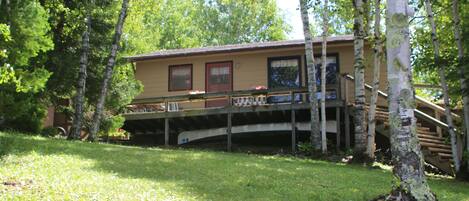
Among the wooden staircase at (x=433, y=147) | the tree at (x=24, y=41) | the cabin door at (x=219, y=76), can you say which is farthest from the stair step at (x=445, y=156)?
the tree at (x=24, y=41)

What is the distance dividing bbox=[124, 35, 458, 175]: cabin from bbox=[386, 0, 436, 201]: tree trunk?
8532 mm

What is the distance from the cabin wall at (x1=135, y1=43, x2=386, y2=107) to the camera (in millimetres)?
18922

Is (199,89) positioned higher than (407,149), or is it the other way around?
(199,89)

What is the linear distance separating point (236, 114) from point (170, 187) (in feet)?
32.5

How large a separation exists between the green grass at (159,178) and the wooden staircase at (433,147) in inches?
82.9

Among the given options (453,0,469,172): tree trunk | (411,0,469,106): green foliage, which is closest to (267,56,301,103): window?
(411,0,469,106): green foliage

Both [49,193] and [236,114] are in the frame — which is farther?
[236,114]

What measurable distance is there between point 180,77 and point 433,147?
36.2 ft

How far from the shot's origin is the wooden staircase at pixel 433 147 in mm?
12805

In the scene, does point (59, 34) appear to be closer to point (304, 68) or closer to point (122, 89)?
point (122, 89)

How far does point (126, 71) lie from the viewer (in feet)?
58.4

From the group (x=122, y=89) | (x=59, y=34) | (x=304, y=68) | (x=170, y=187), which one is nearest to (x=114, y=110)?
(x=122, y=89)

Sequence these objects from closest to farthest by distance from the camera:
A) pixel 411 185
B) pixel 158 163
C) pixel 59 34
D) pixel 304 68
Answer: pixel 411 185 < pixel 158 163 < pixel 59 34 < pixel 304 68

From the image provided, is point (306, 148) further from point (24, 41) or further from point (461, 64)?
point (24, 41)
